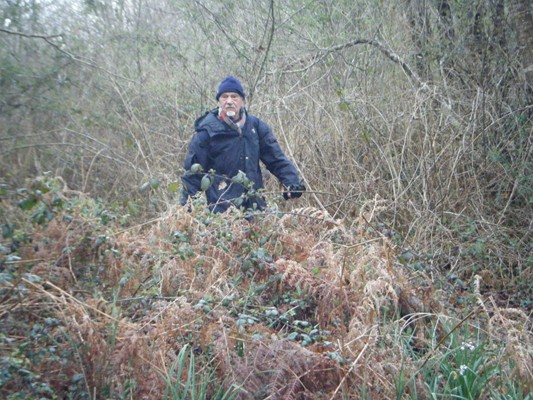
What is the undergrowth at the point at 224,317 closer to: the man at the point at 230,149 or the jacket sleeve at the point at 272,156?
the man at the point at 230,149

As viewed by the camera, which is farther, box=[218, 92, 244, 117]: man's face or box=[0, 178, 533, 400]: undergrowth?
box=[218, 92, 244, 117]: man's face

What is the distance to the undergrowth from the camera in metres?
3.90

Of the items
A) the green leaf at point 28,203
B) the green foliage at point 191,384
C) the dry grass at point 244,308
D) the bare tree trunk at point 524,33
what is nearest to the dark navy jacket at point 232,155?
the dry grass at point 244,308

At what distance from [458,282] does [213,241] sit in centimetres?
183

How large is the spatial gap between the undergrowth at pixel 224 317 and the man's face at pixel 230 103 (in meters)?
1.61

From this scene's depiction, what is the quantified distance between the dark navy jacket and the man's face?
115 mm

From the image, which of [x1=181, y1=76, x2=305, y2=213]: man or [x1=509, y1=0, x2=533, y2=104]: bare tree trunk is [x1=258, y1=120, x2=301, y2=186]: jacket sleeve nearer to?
[x1=181, y1=76, x2=305, y2=213]: man

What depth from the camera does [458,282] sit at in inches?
218

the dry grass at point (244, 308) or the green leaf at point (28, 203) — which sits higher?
the green leaf at point (28, 203)

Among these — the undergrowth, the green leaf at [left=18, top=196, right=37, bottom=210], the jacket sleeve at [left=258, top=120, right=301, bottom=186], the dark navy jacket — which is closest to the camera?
the undergrowth

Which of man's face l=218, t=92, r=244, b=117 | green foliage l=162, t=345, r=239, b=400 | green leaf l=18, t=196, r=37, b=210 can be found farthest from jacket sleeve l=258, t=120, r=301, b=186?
green leaf l=18, t=196, r=37, b=210

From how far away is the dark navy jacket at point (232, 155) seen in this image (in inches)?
262

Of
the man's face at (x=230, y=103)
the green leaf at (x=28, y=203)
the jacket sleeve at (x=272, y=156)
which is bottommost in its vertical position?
the jacket sleeve at (x=272, y=156)

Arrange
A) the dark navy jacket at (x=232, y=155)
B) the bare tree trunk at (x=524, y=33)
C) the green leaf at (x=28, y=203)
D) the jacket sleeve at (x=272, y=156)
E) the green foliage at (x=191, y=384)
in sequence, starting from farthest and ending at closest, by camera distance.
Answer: the bare tree trunk at (x=524, y=33)
the jacket sleeve at (x=272, y=156)
the dark navy jacket at (x=232, y=155)
the green leaf at (x=28, y=203)
the green foliage at (x=191, y=384)
